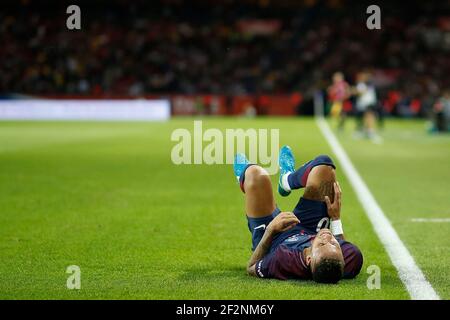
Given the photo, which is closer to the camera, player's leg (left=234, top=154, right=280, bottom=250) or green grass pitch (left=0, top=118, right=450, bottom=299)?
green grass pitch (left=0, top=118, right=450, bottom=299)

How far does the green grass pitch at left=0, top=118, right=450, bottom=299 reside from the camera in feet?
23.1

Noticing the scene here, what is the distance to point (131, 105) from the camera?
142 ft

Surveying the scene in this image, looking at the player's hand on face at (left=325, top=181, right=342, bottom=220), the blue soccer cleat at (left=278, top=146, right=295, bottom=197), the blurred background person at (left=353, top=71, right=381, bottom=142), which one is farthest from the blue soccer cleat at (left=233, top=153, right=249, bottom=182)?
the blurred background person at (left=353, top=71, right=381, bottom=142)

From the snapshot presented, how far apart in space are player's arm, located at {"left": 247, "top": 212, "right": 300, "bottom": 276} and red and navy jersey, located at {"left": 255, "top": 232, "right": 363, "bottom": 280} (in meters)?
0.06

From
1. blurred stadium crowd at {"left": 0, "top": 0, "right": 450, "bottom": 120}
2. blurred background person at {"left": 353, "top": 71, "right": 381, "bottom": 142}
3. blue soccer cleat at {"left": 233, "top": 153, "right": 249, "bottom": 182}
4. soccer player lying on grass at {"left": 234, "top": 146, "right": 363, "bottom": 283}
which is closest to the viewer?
soccer player lying on grass at {"left": 234, "top": 146, "right": 363, "bottom": 283}

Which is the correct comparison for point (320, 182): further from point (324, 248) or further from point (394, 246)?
point (394, 246)

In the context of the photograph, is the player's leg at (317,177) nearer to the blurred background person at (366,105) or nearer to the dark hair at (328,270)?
the dark hair at (328,270)

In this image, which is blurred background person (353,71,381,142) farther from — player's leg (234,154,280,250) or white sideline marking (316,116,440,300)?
player's leg (234,154,280,250)

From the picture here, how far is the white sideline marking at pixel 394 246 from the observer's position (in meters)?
6.91

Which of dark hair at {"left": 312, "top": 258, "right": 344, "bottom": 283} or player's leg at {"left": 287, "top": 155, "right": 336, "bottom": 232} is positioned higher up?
player's leg at {"left": 287, "top": 155, "right": 336, "bottom": 232}

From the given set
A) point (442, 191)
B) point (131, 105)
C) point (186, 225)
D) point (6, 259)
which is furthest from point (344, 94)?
point (6, 259)

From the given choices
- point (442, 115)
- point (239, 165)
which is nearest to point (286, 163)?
point (239, 165)
